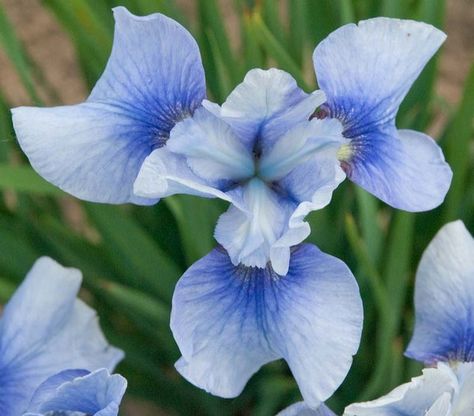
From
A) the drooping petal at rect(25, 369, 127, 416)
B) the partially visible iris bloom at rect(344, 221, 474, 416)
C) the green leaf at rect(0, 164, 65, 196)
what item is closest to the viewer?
the drooping petal at rect(25, 369, 127, 416)

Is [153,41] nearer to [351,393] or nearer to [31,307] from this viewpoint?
[31,307]

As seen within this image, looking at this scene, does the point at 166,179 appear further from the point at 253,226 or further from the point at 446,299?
the point at 446,299

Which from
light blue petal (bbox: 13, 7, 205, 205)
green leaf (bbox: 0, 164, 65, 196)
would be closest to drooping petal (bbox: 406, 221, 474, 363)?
light blue petal (bbox: 13, 7, 205, 205)

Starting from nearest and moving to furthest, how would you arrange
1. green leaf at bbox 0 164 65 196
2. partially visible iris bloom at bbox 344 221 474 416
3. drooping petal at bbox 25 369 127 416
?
drooping petal at bbox 25 369 127 416 < partially visible iris bloom at bbox 344 221 474 416 < green leaf at bbox 0 164 65 196

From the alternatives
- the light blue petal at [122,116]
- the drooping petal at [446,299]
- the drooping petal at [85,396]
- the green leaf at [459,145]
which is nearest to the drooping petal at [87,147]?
the light blue petal at [122,116]

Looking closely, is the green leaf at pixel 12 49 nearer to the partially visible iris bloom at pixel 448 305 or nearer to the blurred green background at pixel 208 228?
the blurred green background at pixel 208 228

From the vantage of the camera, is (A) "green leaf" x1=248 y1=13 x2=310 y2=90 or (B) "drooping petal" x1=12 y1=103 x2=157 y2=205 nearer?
(B) "drooping petal" x1=12 y1=103 x2=157 y2=205

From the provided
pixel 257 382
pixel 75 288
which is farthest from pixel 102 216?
pixel 257 382

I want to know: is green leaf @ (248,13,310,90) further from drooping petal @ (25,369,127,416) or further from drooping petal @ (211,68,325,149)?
drooping petal @ (25,369,127,416)
